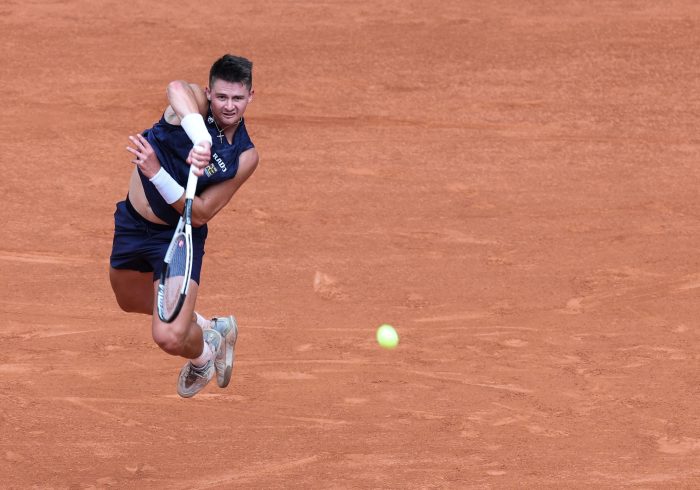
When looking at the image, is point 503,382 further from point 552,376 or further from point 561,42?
point 561,42

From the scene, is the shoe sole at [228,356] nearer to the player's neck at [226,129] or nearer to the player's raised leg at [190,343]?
the player's raised leg at [190,343]

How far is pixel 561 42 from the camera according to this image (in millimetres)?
15609

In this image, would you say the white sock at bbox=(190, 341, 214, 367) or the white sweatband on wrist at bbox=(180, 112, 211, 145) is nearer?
the white sweatband on wrist at bbox=(180, 112, 211, 145)

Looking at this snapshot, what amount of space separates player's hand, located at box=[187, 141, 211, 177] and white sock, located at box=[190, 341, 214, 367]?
1.55m

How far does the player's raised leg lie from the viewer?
8.55m

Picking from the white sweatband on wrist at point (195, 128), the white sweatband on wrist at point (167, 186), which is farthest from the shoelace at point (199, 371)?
the white sweatband on wrist at point (195, 128)

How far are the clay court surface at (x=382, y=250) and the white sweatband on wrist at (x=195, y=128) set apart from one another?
8.01ft

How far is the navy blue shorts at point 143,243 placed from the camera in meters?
8.84

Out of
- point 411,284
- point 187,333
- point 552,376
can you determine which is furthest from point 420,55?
point 187,333

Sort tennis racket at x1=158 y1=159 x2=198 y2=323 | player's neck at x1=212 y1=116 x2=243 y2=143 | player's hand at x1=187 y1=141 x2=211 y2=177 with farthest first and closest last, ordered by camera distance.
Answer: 1. player's neck at x1=212 y1=116 x2=243 y2=143
2. tennis racket at x1=158 y1=159 x2=198 y2=323
3. player's hand at x1=187 y1=141 x2=211 y2=177

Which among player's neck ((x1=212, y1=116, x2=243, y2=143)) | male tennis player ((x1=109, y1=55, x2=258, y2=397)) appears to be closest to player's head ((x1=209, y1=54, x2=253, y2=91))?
male tennis player ((x1=109, y1=55, x2=258, y2=397))

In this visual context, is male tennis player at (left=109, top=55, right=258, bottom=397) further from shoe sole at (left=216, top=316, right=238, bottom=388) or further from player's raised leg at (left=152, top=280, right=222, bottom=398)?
shoe sole at (left=216, top=316, right=238, bottom=388)

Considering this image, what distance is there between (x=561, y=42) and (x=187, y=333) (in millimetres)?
8170

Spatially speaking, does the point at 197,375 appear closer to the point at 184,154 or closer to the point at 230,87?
the point at 184,154
